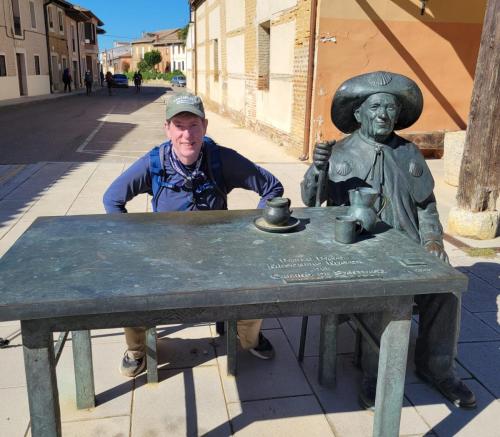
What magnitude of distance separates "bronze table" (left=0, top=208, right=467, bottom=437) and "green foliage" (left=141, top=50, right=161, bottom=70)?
71.7 m

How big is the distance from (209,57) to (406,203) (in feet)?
64.1

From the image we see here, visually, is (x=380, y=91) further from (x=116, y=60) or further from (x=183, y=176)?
(x=116, y=60)

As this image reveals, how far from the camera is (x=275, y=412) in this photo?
8.05 ft

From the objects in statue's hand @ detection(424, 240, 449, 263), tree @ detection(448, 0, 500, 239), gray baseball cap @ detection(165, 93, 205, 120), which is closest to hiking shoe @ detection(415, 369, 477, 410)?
statue's hand @ detection(424, 240, 449, 263)

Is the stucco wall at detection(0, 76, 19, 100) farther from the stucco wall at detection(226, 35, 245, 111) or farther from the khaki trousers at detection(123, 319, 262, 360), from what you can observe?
the khaki trousers at detection(123, 319, 262, 360)

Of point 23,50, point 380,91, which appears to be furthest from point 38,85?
point 380,91

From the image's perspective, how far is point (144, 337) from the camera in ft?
9.09

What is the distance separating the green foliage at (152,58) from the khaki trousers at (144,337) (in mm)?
71258

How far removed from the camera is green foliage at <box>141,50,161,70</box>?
69.2 meters

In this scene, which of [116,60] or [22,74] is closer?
[22,74]

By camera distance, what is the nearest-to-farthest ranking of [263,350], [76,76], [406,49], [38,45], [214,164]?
1. [214,164]
2. [263,350]
3. [406,49]
4. [38,45]
5. [76,76]

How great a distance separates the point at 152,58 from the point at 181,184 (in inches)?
2808

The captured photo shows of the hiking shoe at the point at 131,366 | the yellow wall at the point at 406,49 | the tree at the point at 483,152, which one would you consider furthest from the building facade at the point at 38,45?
the hiking shoe at the point at 131,366

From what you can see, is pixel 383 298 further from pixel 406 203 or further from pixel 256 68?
pixel 256 68
